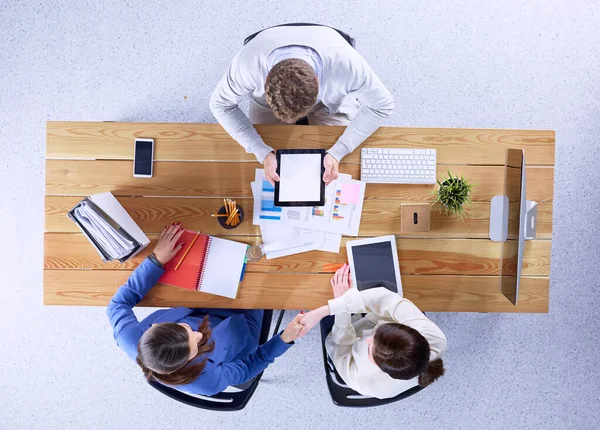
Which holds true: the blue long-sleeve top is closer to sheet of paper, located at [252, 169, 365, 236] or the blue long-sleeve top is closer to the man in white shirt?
sheet of paper, located at [252, 169, 365, 236]

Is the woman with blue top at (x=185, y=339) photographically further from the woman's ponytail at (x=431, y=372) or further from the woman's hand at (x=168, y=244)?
the woman's ponytail at (x=431, y=372)

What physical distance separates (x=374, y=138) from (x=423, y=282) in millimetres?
608

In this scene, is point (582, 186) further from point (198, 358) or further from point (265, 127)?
point (198, 358)

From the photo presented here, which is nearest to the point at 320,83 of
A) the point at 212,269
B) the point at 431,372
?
the point at 212,269

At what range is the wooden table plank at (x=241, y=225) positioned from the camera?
1.68 metres

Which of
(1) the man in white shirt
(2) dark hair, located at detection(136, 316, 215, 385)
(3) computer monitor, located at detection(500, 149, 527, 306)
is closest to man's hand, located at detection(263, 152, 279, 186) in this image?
(1) the man in white shirt

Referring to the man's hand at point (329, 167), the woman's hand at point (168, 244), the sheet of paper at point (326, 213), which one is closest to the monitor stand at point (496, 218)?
the sheet of paper at point (326, 213)

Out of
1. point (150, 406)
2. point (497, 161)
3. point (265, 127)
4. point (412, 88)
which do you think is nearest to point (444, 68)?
point (412, 88)

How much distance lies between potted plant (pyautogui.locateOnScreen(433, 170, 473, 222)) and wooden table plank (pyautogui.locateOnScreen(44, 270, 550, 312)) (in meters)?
0.29

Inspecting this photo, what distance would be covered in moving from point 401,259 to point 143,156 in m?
1.11

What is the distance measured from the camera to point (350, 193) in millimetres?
1679

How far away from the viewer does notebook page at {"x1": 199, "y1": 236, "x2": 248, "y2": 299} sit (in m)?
1.68

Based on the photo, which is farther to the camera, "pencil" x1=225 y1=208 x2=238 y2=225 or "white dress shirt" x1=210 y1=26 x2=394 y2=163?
"pencil" x1=225 y1=208 x2=238 y2=225

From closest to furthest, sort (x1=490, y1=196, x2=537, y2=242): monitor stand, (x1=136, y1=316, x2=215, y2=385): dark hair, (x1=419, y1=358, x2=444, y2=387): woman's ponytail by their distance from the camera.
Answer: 1. (x1=136, y1=316, x2=215, y2=385): dark hair
2. (x1=419, y1=358, x2=444, y2=387): woman's ponytail
3. (x1=490, y1=196, x2=537, y2=242): monitor stand
